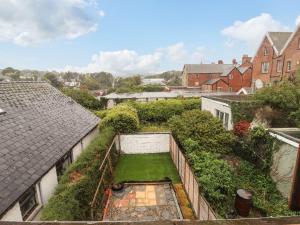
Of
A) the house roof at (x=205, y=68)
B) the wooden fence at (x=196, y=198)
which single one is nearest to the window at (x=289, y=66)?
the wooden fence at (x=196, y=198)

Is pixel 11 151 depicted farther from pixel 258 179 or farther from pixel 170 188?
pixel 258 179

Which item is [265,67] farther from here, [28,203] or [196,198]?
[28,203]

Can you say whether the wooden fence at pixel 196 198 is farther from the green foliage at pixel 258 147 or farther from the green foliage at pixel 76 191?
the green foliage at pixel 258 147

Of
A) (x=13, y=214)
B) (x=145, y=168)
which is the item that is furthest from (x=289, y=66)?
(x=13, y=214)

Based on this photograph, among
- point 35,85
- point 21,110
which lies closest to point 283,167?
point 21,110

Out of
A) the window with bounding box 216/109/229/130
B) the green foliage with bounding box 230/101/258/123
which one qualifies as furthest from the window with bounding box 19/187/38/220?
the window with bounding box 216/109/229/130

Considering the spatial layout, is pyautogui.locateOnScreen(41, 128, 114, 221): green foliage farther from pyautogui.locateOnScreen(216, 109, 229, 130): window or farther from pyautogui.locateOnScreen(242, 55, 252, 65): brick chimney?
pyautogui.locateOnScreen(242, 55, 252, 65): brick chimney
